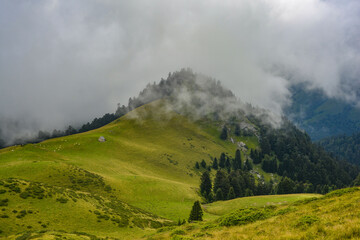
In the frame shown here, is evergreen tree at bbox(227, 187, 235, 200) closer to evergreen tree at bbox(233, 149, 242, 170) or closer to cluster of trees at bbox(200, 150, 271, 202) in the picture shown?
cluster of trees at bbox(200, 150, 271, 202)

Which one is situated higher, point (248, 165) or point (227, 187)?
point (248, 165)

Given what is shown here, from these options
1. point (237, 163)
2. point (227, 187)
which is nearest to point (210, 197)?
point (227, 187)

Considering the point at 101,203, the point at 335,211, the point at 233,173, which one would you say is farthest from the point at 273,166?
the point at 335,211

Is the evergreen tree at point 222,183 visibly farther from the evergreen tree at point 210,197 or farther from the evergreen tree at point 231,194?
the evergreen tree at point 210,197

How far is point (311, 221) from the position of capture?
15352mm

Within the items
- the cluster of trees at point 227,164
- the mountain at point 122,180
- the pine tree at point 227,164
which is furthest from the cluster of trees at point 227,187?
the pine tree at point 227,164

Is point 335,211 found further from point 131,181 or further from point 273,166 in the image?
point 273,166

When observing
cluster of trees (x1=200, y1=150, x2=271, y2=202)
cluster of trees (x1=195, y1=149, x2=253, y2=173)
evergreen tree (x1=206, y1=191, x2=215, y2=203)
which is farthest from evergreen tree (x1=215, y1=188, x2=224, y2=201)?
cluster of trees (x1=195, y1=149, x2=253, y2=173)

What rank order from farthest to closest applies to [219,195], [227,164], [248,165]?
1. [248,165]
2. [227,164]
3. [219,195]

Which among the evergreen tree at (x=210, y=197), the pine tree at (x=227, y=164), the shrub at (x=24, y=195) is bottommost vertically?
the evergreen tree at (x=210, y=197)

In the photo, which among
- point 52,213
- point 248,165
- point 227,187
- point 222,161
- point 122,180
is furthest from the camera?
point 248,165

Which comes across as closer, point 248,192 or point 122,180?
point 122,180

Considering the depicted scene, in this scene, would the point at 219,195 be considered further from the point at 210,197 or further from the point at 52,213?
the point at 52,213

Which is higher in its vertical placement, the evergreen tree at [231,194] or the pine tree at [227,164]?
the pine tree at [227,164]
